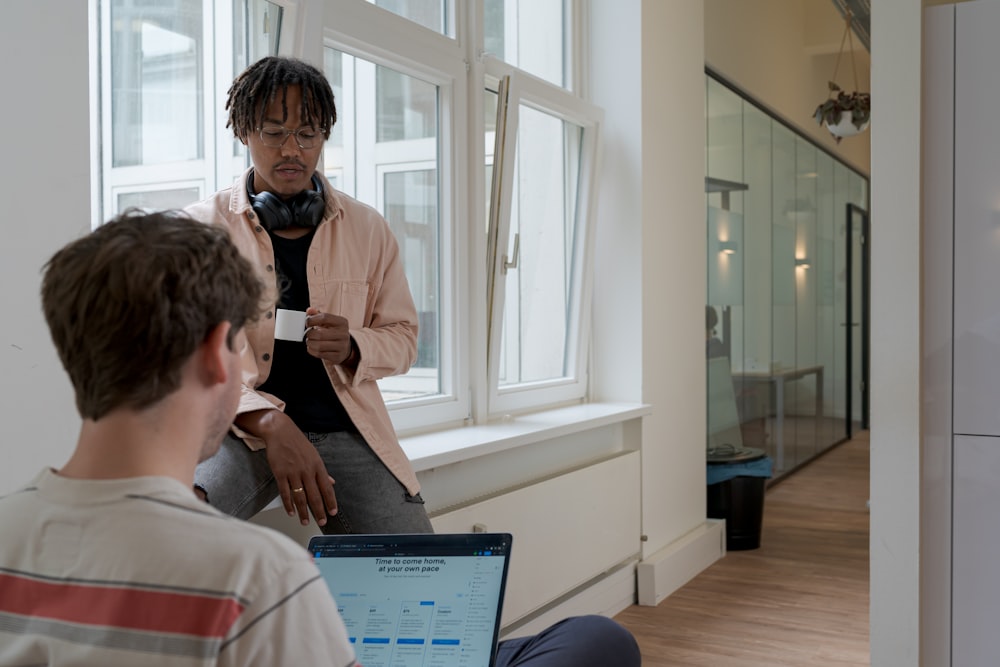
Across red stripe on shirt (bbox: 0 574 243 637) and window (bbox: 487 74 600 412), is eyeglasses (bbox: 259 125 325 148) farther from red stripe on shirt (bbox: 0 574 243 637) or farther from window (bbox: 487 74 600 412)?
window (bbox: 487 74 600 412)

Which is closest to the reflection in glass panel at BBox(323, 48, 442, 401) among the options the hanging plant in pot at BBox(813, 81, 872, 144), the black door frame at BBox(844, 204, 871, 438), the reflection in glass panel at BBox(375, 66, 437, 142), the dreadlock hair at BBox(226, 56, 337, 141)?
the reflection in glass panel at BBox(375, 66, 437, 142)

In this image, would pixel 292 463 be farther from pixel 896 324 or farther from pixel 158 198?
pixel 896 324

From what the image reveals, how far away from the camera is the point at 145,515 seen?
860 millimetres

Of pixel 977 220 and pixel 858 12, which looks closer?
pixel 977 220

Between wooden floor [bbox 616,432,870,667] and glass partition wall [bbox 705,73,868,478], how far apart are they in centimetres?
70

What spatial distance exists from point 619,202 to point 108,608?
12.3 ft

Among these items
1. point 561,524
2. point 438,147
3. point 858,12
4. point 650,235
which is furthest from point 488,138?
point 858,12

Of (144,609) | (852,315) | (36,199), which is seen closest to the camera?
(144,609)

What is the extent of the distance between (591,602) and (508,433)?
2.96 feet

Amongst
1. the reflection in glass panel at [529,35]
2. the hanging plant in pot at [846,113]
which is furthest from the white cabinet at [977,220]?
the hanging plant in pot at [846,113]

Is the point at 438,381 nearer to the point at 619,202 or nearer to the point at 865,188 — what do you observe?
the point at 619,202

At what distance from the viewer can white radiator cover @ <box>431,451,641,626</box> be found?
330cm

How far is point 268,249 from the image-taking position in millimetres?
1951

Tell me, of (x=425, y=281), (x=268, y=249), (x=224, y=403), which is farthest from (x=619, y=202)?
(x=224, y=403)
